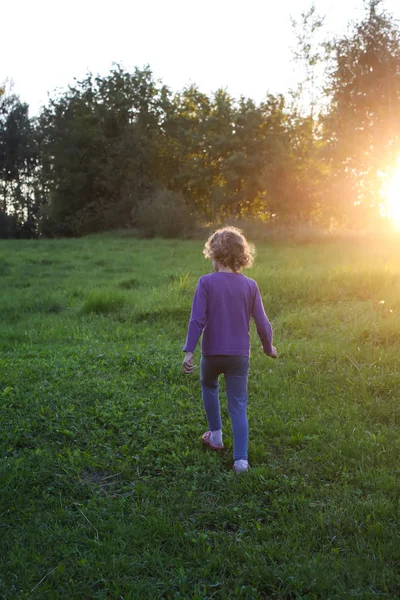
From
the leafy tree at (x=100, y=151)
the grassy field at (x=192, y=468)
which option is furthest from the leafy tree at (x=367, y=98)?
the leafy tree at (x=100, y=151)

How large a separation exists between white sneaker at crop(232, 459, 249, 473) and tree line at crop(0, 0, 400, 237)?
20788 mm

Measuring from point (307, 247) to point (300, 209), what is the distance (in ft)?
23.7

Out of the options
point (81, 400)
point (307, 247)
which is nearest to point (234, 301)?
point (81, 400)

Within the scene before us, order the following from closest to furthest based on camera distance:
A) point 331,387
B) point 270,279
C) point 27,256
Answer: point 331,387
point 270,279
point 27,256

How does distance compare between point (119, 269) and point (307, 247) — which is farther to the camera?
point (307, 247)

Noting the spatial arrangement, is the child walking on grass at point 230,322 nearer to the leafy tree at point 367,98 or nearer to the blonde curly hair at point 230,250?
the blonde curly hair at point 230,250

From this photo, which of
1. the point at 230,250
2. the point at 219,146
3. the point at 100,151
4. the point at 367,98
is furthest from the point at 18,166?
the point at 230,250

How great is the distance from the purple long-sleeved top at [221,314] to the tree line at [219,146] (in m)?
20.3

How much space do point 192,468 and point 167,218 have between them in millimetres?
27014

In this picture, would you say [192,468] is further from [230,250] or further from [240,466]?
[230,250]

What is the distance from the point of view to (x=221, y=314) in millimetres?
4531

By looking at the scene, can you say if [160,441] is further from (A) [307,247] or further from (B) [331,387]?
(A) [307,247]

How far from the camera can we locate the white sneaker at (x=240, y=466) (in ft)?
14.8

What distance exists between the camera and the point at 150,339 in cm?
891
